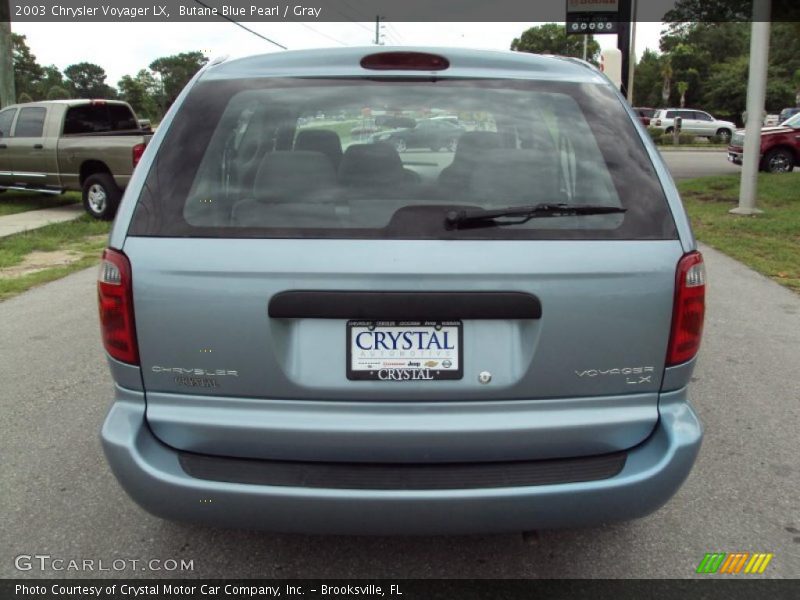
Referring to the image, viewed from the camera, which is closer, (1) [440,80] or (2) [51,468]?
(1) [440,80]

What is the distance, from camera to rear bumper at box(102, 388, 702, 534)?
221 cm

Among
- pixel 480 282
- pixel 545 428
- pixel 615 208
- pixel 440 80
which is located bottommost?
pixel 545 428

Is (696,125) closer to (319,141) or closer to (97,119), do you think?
(97,119)

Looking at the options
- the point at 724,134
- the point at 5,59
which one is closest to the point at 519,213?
the point at 5,59

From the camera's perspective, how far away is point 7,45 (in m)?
16.8

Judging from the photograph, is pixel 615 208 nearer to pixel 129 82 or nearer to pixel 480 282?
pixel 480 282

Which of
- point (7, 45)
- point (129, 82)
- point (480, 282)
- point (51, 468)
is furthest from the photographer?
point (129, 82)

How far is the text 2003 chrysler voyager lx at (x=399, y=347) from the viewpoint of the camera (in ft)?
7.19

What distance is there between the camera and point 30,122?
1328 cm

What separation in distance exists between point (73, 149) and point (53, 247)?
3.35 metres

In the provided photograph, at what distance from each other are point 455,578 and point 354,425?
2.74ft

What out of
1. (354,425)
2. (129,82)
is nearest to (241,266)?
(354,425)

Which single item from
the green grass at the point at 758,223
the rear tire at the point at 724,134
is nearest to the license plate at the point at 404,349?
the green grass at the point at 758,223

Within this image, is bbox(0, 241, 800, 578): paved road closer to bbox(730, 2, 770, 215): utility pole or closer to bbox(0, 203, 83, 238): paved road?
bbox(0, 203, 83, 238): paved road
